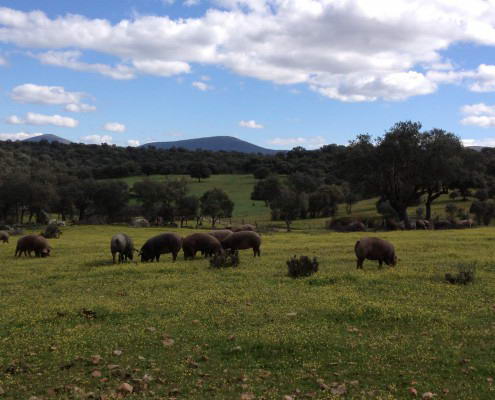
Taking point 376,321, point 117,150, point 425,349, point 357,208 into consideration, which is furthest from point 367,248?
point 117,150

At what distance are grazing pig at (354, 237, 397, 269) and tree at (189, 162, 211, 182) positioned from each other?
369ft

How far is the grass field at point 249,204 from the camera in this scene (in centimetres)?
7770

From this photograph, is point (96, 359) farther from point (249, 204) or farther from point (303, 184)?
point (303, 184)

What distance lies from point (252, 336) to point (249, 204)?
98.0m

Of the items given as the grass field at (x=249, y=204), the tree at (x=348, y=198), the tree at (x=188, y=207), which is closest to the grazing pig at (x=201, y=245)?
the grass field at (x=249, y=204)

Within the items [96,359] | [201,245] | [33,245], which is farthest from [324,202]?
[96,359]

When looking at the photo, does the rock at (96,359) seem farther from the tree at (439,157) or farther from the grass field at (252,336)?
the tree at (439,157)

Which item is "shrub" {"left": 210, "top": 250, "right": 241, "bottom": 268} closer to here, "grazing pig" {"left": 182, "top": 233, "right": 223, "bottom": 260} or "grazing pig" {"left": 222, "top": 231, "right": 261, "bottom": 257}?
"grazing pig" {"left": 182, "top": 233, "right": 223, "bottom": 260}

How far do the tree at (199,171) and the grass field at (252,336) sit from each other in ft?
371

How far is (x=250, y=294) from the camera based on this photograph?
14445 mm

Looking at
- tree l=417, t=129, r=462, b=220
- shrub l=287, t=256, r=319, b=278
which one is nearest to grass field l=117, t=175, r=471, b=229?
tree l=417, t=129, r=462, b=220

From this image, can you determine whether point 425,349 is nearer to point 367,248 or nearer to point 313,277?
point 313,277

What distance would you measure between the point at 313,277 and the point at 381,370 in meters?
8.14

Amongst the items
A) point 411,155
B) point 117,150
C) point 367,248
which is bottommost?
point 367,248
